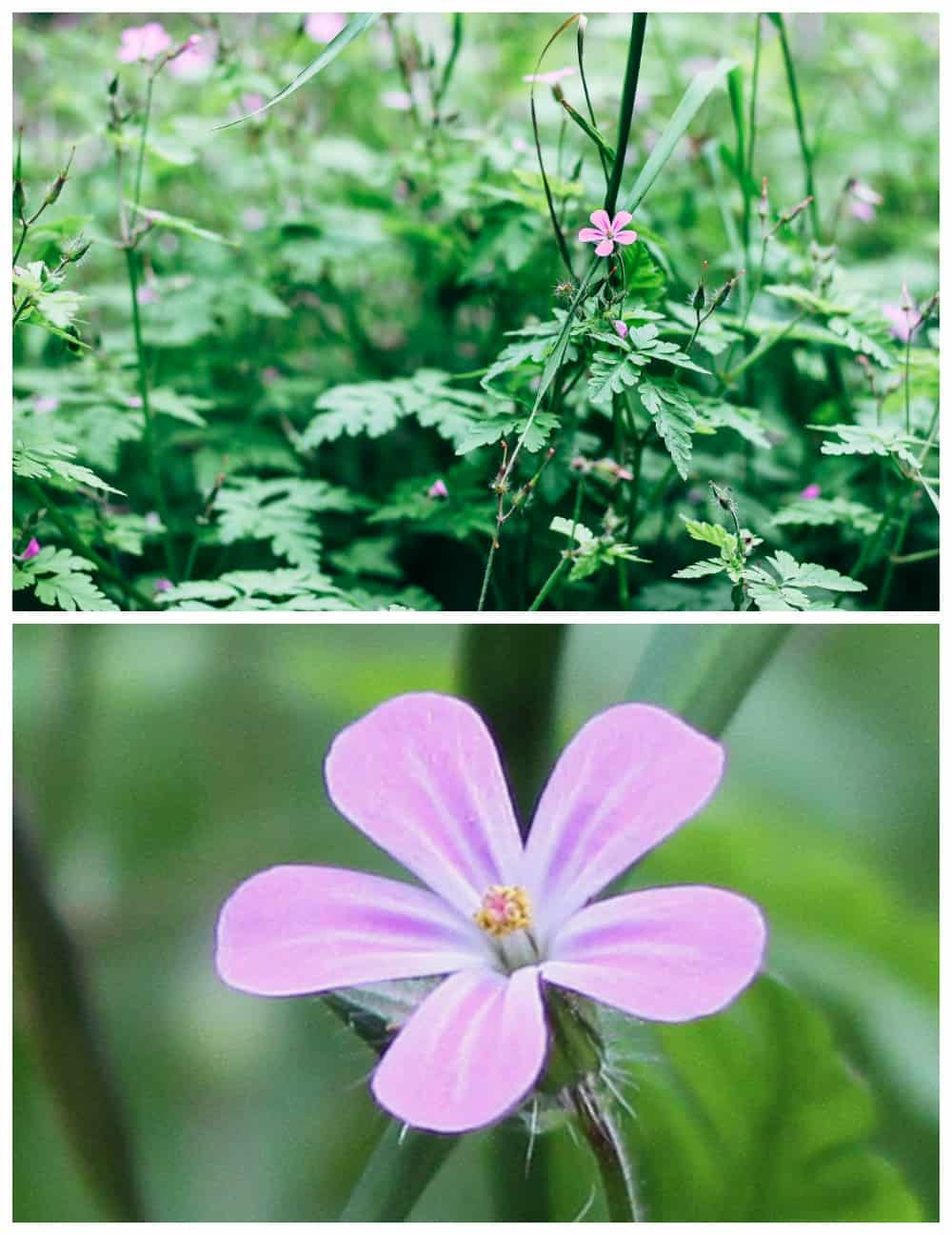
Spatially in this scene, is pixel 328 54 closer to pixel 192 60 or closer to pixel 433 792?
pixel 433 792

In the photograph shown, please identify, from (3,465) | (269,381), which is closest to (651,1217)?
(3,465)

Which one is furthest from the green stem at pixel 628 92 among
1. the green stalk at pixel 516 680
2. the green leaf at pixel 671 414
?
the green stalk at pixel 516 680

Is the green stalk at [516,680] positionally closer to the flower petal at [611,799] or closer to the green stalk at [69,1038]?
the flower petal at [611,799]

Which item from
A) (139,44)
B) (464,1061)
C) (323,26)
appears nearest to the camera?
(464,1061)

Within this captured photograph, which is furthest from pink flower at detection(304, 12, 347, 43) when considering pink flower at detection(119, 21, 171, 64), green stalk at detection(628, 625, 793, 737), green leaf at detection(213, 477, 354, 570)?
green stalk at detection(628, 625, 793, 737)

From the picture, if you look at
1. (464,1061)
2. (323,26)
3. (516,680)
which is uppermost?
(323,26)

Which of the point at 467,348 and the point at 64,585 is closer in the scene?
the point at 64,585

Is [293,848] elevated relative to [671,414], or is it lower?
lower

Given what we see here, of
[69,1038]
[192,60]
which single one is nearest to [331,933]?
[69,1038]

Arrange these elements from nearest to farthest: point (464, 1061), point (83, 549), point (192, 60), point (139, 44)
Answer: point (464, 1061), point (83, 549), point (139, 44), point (192, 60)
